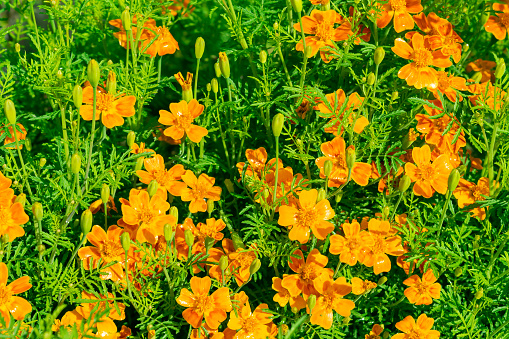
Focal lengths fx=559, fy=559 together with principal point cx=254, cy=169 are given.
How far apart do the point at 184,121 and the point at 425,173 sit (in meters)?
0.68

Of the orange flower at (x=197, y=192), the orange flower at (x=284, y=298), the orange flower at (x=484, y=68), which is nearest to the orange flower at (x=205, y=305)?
the orange flower at (x=284, y=298)

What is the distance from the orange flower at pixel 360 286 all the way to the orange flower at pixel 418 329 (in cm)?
14

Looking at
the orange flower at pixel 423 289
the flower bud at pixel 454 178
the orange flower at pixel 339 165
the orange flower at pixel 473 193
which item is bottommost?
the orange flower at pixel 423 289

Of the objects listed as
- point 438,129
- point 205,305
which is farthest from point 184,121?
point 438,129

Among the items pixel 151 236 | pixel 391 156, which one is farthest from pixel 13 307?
pixel 391 156

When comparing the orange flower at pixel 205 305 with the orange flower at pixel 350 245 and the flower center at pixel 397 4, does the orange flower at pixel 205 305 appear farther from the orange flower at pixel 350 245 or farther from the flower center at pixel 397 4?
the flower center at pixel 397 4

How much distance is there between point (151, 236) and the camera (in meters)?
1.47

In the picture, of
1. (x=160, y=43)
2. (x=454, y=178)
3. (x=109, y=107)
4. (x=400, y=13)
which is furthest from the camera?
(x=160, y=43)

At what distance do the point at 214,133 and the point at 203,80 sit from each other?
34 cm

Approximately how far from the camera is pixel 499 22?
1.83 m

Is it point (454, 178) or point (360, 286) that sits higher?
point (454, 178)

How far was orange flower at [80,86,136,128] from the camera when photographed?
60.1 inches

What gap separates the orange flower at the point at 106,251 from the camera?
1448 mm

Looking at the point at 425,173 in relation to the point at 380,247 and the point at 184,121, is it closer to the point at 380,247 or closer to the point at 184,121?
the point at 380,247
